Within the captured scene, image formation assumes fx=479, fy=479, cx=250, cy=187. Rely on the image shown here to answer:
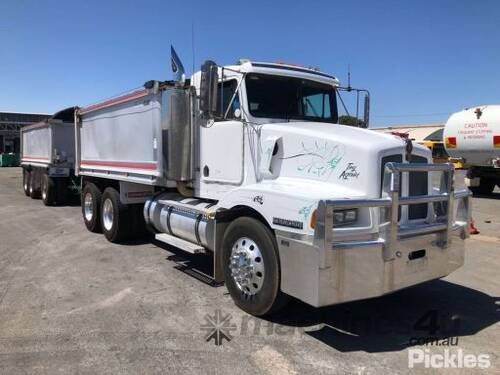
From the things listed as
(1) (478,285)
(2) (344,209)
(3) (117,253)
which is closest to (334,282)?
(2) (344,209)

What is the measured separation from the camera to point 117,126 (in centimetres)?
898

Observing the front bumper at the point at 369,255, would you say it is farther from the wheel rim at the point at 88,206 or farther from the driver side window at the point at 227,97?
the wheel rim at the point at 88,206

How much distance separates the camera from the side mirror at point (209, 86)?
5.45 m

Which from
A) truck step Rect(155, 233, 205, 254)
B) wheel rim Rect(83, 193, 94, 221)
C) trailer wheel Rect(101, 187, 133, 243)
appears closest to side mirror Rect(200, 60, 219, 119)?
truck step Rect(155, 233, 205, 254)

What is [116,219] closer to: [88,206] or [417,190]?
[88,206]

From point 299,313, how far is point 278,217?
4.25 feet

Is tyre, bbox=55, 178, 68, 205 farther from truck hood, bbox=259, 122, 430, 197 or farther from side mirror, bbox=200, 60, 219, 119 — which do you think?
truck hood, bbox=259, 122, 430, 197

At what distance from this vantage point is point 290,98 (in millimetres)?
6176

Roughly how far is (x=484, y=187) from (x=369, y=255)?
16764 mm

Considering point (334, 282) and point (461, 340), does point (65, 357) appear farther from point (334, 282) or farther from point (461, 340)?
point (461, 340)

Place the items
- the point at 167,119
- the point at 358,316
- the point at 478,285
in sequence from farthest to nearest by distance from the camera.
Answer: the point at 167,119 → the point at 478,285 → the point at 358,316

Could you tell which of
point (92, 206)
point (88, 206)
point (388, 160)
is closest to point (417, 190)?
point (388, 160)

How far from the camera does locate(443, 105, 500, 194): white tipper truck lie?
1681 cm

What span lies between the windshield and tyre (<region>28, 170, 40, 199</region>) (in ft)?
49.0
